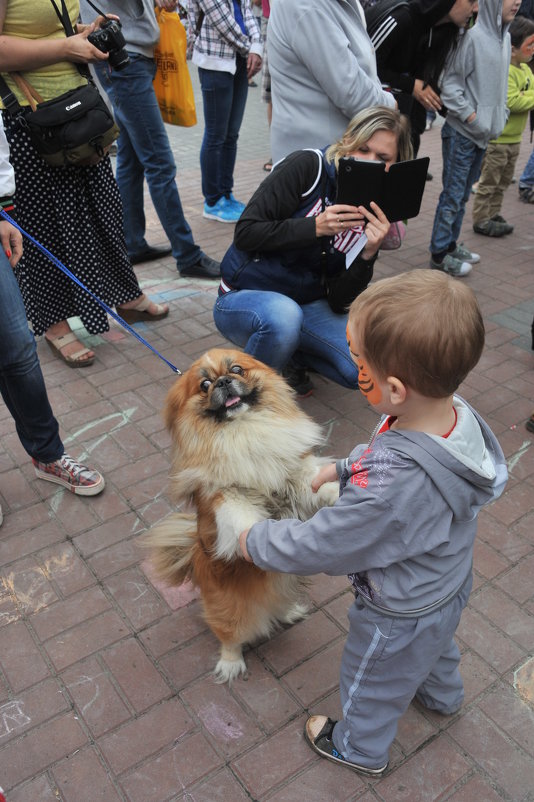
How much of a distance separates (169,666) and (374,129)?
2.44 meters

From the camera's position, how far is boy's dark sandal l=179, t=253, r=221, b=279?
489 centimetres

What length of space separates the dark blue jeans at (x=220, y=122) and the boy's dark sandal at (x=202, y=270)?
4.35 ft

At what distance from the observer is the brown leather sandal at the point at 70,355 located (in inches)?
151

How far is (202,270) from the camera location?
193 inches

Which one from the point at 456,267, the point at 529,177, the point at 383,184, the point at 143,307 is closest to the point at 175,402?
the point at 383,184

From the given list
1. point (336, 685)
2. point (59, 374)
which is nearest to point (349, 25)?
point (59, 374)

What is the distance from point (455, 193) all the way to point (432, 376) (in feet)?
13.3

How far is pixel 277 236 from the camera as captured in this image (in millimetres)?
2861

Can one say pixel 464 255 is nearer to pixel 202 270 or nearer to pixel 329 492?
pixel 202 270

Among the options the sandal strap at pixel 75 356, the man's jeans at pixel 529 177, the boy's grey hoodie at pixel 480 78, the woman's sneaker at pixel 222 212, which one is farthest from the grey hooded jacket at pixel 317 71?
the man's jeans at pixel 529 177

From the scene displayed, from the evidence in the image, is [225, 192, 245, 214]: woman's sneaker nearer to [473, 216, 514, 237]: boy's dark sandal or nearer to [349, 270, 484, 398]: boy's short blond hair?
[473, 216, 514, 237]: boy's dark sandal

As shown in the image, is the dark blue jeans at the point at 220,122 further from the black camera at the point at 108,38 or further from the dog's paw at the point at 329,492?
the dog's paw at the point at 329,492

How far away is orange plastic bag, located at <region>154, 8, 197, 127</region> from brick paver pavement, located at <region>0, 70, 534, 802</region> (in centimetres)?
271

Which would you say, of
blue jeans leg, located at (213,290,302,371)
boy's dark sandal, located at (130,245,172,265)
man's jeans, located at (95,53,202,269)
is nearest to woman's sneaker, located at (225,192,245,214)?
boy's dark sandal, located at (130,245,172,265)
